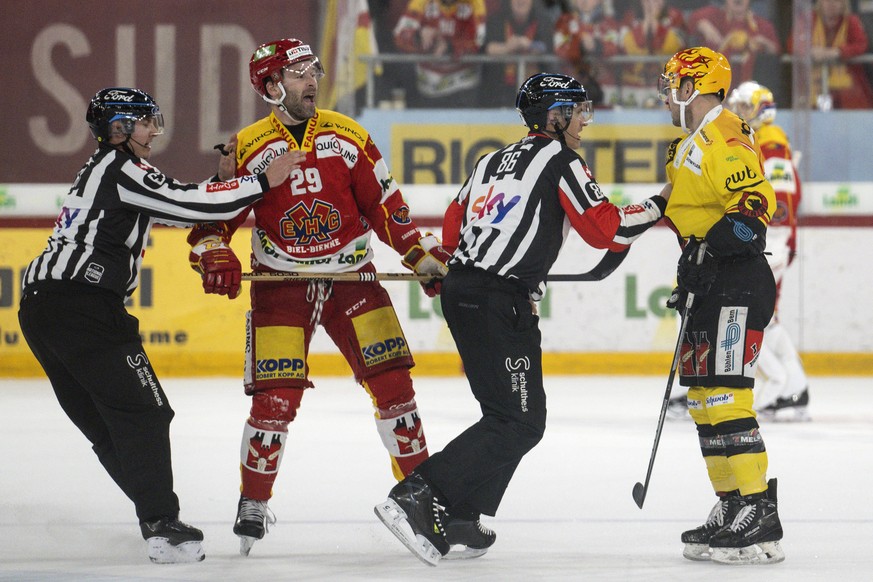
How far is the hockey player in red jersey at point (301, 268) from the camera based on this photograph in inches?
156

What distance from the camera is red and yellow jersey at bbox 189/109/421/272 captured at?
4.00m

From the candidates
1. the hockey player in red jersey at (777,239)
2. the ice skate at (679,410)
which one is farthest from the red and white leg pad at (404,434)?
the hockey player in red jersey at (777,239)

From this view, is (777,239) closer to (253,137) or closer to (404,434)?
(404,434)

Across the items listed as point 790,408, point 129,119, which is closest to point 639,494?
point 129,119

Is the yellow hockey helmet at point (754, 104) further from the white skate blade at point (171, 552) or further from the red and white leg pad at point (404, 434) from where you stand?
the white skate blade at point (171, 552)

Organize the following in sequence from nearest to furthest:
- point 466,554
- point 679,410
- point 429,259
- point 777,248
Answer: point 466,554 → point 429,259 → point 679,410 → point 777,248

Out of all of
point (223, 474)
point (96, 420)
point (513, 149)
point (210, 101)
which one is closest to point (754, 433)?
point (513, 149)

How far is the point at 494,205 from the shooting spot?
3805mm

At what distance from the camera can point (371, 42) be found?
9148mm

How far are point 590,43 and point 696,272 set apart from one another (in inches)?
224

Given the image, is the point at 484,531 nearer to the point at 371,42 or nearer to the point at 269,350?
the point at 269,350

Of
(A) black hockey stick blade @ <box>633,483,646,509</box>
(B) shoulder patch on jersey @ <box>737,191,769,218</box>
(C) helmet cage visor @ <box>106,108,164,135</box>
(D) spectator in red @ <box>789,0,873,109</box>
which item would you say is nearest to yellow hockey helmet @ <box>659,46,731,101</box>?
(B) shoulder patch on jersey @ <box>737,191,769,218</box>

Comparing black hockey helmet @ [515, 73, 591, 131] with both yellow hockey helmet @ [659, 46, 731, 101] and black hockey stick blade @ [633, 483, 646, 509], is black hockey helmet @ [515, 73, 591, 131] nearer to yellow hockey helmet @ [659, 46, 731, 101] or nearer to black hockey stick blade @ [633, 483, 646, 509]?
yellow hockey helmet @ [659, 46, 731, 101]

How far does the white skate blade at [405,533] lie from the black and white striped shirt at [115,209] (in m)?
0.94
